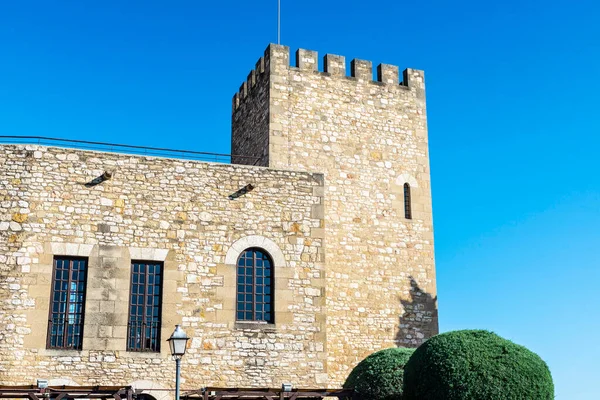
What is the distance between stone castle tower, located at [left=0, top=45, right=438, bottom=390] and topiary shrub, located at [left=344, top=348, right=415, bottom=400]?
4.06ft

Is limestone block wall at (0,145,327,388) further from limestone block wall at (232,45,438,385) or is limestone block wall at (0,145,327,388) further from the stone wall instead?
the stone wall

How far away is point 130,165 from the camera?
17922 millimetres

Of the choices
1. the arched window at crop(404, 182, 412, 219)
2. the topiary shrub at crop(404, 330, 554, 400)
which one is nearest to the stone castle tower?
the arched window at crop(404, 182, 412, 219)

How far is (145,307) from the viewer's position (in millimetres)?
17312

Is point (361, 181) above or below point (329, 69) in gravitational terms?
below

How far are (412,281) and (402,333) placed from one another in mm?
1618

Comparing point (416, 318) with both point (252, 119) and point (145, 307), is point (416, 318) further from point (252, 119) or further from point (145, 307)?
point (145, 307)

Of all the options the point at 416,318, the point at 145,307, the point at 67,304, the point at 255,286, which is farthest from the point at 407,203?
the point at 67,304

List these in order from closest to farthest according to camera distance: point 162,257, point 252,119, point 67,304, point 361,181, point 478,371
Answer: point 478,371 < point 67,304 < point 162,257 < point 361,181 < point 252,119

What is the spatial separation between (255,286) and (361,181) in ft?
19.0

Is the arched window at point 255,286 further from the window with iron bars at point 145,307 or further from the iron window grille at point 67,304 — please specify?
the iron window grille at point 67,304

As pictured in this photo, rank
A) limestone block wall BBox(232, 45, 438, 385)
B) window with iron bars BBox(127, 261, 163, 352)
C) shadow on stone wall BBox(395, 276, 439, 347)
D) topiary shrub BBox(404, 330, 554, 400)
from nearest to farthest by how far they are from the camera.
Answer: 1. topiary shrub BBox(404, 330, 554, 400)
2. window with iron bars BBox(127, 261, 163, 352)
3. limestone block wall BBox(232, 45, 438, 385)
4. shadow on stone wall BBox(395, 276, 439, 347)

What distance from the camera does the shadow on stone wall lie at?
2153 centimetres

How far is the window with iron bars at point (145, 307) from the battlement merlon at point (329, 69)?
26.3 ft
